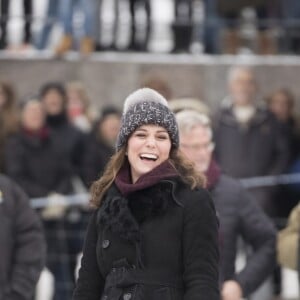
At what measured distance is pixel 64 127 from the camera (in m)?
14.0

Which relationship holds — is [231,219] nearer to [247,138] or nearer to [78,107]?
[247,138]

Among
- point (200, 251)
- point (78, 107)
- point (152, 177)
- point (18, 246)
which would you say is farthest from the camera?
point (78, 107)

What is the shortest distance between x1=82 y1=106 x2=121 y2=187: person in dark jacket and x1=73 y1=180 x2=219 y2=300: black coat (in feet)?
21.4

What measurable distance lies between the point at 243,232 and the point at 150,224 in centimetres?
219

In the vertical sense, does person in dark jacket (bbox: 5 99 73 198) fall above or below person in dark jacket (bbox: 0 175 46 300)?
below

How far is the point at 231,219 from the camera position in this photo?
A: 29.0 ft

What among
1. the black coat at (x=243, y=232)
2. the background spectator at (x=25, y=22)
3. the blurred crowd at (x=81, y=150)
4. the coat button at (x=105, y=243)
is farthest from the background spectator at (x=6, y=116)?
the coat button at (x=105, y=243)

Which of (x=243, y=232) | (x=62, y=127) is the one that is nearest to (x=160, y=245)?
(x=243, y=232)

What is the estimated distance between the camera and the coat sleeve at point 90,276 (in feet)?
23.1

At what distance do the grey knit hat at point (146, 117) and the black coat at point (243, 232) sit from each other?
1.68 meters

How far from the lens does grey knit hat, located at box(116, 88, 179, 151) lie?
6.95 m

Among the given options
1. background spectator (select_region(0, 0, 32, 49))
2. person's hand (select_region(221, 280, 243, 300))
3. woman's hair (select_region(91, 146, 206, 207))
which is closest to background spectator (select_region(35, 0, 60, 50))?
background spectator (select_region(0, 0, 32, 49))

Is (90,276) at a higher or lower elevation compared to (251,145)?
higher

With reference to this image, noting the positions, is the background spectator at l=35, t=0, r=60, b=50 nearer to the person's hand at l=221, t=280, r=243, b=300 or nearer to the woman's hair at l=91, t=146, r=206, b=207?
the person's hand at l=221, t=280, r=243, b=300
